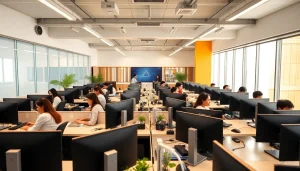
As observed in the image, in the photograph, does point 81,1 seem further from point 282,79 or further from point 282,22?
point 282,79

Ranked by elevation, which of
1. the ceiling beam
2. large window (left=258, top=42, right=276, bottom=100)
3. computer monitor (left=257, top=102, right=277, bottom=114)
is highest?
the ceiling beam

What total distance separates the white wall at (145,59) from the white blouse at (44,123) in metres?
15.1

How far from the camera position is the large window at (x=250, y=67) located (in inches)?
368

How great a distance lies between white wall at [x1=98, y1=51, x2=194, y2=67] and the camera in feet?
60.5

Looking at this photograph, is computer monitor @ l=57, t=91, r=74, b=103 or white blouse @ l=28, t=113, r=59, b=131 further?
computer monitor @ l=57, t=91, r=74, b=103

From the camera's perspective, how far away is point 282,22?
6.61 metres

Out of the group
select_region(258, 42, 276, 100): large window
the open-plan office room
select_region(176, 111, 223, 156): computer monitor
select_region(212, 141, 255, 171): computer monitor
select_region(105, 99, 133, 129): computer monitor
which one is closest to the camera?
select_region(212, 141, 255, 171): computer monitor

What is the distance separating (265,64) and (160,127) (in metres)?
6.46

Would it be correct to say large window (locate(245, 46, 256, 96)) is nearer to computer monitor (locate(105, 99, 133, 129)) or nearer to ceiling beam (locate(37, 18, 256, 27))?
ceiling beam (locate(37, 18, 256, 27))

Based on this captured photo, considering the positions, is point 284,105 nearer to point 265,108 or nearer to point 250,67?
point 265,108

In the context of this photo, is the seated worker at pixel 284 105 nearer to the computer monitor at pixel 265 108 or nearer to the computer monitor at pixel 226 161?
the computer monitor at pixel 265 108

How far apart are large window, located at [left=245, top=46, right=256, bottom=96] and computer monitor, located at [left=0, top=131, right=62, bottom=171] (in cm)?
891

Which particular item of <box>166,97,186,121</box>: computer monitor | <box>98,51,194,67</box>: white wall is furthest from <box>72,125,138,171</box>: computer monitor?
<box>98,51,194,67</box>: white wall

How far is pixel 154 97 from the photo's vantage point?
794 cm
